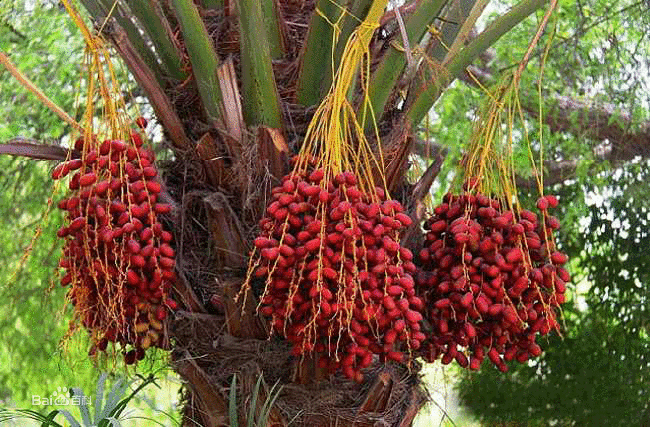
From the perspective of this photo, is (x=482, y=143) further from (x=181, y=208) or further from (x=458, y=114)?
(x=458, y=114)

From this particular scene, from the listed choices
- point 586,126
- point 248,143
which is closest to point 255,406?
point 248,143

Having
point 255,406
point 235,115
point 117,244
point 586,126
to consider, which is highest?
point 586,126

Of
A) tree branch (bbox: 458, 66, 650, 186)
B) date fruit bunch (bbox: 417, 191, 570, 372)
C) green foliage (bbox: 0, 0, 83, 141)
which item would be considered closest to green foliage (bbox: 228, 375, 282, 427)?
→ date fruit bunch (bbox: 417, 191, 570, 372)

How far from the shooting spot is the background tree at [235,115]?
5.28 ft

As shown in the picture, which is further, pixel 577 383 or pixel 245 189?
pixel 577 383

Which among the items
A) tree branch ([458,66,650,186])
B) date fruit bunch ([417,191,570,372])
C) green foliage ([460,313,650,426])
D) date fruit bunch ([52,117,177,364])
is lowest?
green foliage ([460,313,650,426])

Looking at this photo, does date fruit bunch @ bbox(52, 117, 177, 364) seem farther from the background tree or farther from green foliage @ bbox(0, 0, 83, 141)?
green foliage @ bbox(0, 0, 83, 141)

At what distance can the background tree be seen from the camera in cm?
161

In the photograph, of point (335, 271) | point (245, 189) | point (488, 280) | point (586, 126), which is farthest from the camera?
point (586, 126)

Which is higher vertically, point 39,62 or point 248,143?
point 248,143

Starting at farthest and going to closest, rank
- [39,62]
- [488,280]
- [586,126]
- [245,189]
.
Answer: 1. [586,126]
2. [39,62]
3. [245,189]
4. [488,280]

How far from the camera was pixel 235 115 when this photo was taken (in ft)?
5.41

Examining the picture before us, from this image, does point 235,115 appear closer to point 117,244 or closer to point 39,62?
point 117,244

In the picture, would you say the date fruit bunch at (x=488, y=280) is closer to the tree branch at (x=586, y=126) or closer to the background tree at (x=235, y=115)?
the background tree at (x=235, y=115)
